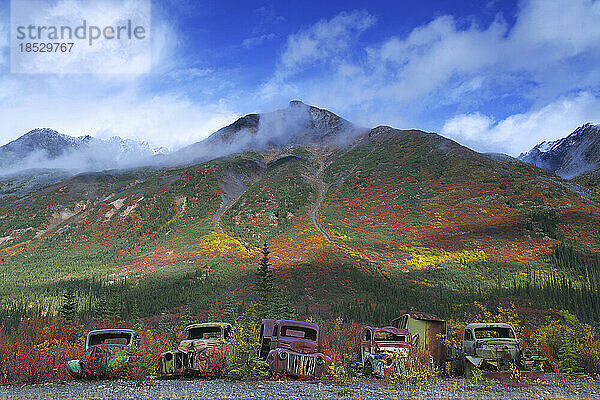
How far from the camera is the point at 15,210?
97000mm

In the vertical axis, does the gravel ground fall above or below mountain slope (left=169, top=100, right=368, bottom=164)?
below

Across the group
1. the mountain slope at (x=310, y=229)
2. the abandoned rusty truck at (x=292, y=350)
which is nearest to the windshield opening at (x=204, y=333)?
the abandoned rusty truck at (x=292, y=350)

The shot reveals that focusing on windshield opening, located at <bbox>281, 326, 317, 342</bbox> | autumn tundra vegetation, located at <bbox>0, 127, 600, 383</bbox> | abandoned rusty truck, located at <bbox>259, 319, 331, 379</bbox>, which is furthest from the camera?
autumn tundra vegetation, located at <bbox>0, 127, 600, 383</bbox>

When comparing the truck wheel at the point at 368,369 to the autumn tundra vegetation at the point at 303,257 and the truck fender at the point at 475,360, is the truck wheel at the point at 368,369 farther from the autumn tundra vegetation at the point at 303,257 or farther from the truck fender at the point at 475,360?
the truck fender at the point at 475,360

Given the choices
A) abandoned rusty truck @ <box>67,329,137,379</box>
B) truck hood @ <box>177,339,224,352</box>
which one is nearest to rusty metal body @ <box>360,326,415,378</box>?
truck hood @ <box>177,339,224,352</box>

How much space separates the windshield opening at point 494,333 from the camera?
16.4 m

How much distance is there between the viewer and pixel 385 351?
1532 cm

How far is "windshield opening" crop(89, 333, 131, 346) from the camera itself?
15094 mm

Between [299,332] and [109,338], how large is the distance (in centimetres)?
724

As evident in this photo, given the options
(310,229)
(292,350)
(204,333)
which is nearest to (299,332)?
(292,350)

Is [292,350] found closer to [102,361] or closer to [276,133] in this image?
[102,361]

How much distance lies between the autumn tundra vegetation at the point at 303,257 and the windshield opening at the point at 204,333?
29.8 inches

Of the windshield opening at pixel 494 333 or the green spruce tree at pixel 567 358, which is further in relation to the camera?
the windshield opening at pixel 494 333

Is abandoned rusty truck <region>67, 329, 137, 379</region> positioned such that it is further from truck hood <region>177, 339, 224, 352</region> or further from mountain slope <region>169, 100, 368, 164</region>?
mountain slope <region>169, 100, 368, 164</region>
